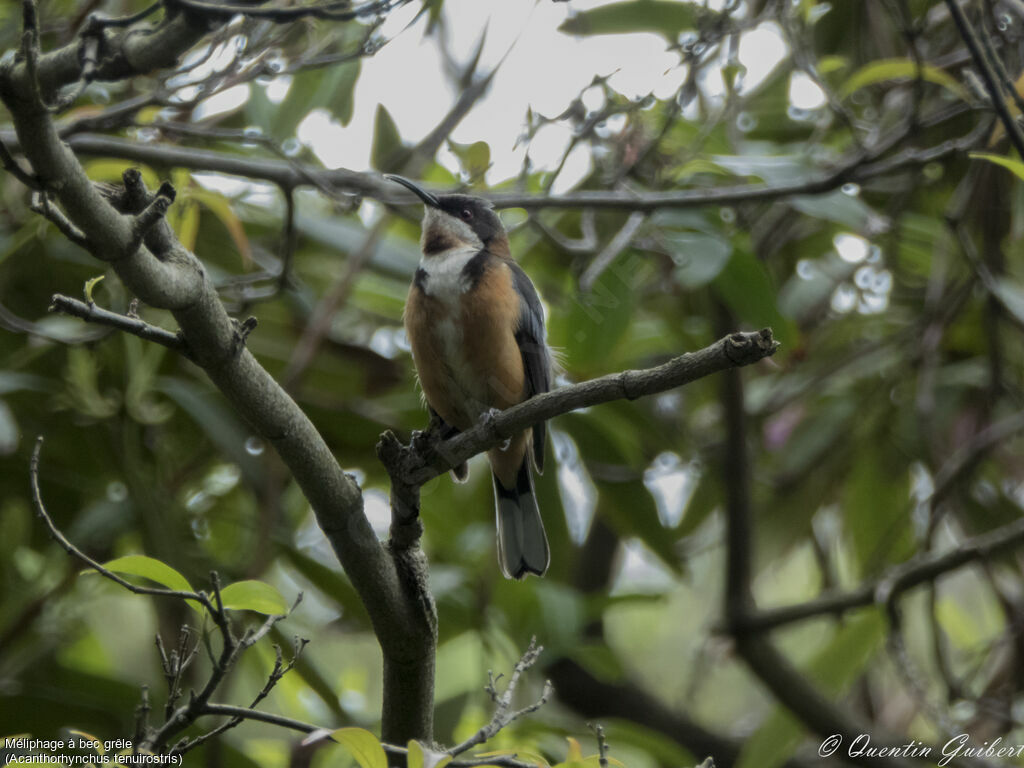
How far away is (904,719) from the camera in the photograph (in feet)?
21.2

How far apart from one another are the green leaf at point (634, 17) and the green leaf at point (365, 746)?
411 centimetres

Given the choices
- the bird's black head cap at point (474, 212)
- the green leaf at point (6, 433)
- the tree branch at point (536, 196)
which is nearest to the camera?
the green leaf at point (6, 433)

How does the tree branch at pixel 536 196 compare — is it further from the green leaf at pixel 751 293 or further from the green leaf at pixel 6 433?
the green leaf at pixel 6 433

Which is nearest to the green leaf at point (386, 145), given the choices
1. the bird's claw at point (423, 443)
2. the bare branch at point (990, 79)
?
the bird's claw at point (423, 443)

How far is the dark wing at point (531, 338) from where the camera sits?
4.28 metres

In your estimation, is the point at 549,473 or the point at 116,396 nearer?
the point at 116,396

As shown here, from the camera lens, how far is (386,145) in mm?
5418

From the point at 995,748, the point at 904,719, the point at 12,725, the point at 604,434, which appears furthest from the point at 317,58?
the point at 904,719

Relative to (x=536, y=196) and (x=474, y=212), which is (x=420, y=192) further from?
(x=536, y=196)

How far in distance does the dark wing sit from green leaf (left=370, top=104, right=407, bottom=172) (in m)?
1.18

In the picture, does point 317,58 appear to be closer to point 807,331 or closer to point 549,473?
point 549,473

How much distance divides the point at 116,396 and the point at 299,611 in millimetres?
1478

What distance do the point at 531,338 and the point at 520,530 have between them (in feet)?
2.65

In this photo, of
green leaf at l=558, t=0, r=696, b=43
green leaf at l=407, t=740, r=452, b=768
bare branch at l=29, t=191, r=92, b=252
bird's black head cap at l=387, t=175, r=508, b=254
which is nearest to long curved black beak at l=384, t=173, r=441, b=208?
bird's black head cap at l=387, t=175, r=508, b=254
